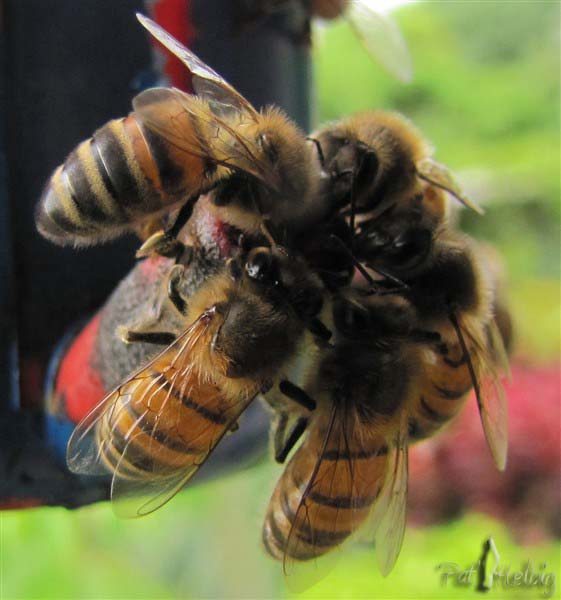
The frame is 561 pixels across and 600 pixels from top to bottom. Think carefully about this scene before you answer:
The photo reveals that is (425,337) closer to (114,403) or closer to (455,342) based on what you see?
(455,342)

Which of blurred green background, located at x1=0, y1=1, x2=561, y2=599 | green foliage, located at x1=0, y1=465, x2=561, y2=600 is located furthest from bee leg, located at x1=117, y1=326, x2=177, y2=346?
blurred green background, located at x1=0, y1=1, x2=561, y2=599

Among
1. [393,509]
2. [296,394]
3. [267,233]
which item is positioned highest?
[267,233]

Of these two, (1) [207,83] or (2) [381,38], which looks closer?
(1) [207,83]

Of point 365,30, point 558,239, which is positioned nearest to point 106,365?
point 365,30

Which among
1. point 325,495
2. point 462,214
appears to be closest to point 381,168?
point 325,495

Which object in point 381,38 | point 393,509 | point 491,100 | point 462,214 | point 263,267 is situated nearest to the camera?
point 263,267

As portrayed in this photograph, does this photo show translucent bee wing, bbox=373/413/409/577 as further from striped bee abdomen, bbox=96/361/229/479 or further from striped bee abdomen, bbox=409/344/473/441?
striped bee abdomen, bbox=96/361/229/479
